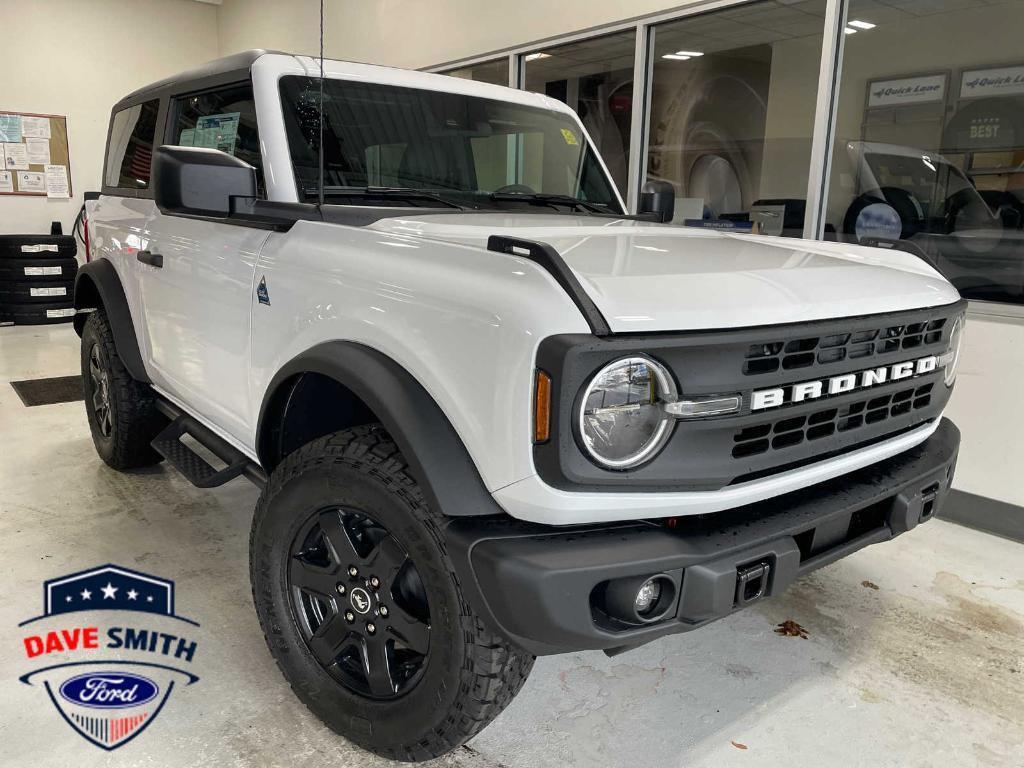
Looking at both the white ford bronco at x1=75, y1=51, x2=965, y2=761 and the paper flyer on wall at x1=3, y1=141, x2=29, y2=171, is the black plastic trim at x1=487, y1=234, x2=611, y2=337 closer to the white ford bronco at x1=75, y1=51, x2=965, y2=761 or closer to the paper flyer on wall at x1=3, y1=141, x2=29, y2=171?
the white ford bronco at x1=75, y1=51, x2=965, y2=761

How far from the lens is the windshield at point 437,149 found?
2123mm

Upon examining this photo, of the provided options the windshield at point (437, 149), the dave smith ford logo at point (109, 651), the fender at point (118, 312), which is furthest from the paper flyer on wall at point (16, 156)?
the windshield at point (437, 149)

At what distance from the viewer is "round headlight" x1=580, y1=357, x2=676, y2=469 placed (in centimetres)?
122

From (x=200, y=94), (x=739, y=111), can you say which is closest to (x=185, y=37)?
(x=739, y=111)

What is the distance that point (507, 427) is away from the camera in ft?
4.02

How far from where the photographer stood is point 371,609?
1600 mm

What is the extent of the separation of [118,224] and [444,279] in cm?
222

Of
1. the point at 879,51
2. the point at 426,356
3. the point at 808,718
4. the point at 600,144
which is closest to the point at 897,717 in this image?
the point at 808,718

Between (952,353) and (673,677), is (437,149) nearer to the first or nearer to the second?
(952,353)

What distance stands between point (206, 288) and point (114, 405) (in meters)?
1.19

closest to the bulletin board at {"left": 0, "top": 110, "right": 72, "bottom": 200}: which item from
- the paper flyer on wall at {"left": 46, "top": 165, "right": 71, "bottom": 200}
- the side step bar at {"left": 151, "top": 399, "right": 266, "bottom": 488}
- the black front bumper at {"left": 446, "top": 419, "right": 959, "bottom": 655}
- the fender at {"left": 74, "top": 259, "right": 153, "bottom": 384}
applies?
the paper flyer on wall at {"left": 46, "top": 165, "right": 71, "bottom": 200}

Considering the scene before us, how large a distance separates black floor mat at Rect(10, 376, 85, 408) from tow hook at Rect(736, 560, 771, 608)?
14.5ft

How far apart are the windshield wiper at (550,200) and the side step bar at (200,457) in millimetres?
1077

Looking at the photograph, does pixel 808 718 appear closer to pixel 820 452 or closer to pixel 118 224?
pixel 820 452
